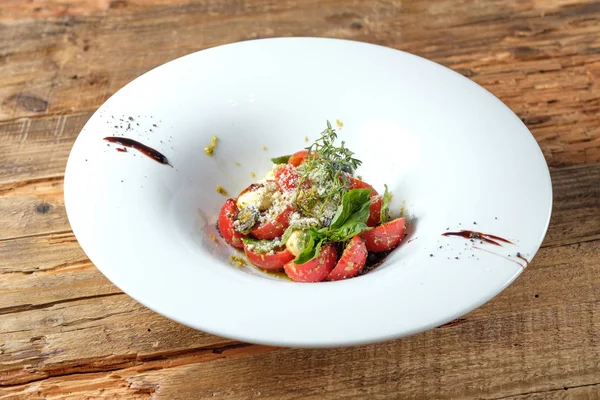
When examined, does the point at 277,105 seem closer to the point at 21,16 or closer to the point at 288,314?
the point at 288,314

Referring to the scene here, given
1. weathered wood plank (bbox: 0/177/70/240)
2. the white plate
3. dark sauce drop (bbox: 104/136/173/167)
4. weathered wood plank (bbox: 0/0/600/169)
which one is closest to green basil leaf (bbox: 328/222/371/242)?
the white plate

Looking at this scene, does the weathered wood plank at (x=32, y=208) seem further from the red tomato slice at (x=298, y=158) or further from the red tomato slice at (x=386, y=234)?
the red tomato slice at (x=386, y=234)

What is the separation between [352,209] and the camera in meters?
1.68

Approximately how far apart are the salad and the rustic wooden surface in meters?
0.22

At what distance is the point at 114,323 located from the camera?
175 cm

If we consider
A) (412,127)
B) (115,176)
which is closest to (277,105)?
(412,127)

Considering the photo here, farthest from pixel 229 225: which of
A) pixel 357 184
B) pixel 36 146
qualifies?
pixel 36 146

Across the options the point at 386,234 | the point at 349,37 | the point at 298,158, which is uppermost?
the point at 349,37

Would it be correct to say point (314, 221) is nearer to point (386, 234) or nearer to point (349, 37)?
point (386, 234)

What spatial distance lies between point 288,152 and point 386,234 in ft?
1.62

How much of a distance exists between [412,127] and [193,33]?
1262mm

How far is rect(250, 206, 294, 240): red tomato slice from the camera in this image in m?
1.73

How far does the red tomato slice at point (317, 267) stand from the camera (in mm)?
1609

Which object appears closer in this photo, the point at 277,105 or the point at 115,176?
the point at 115,176
